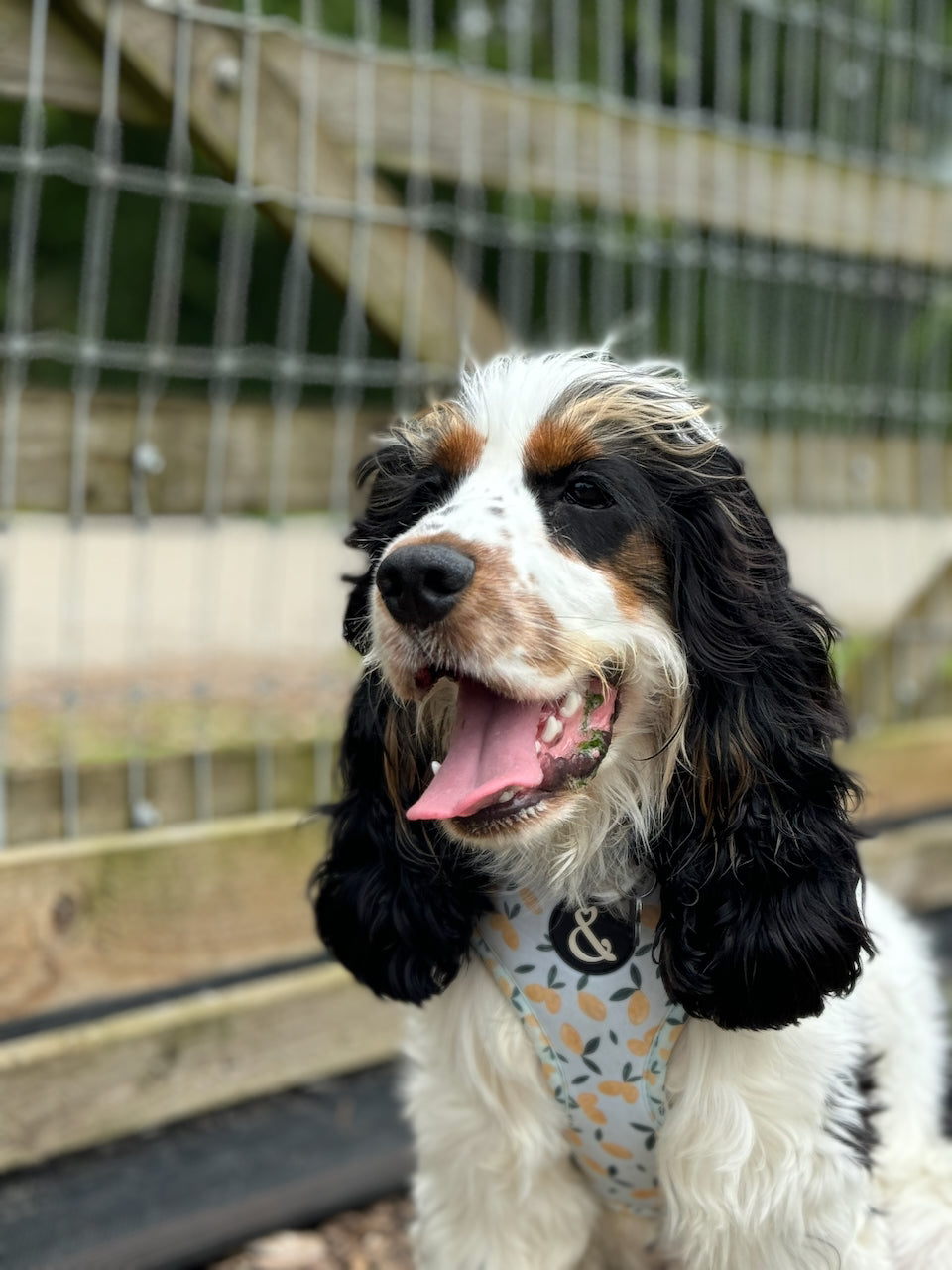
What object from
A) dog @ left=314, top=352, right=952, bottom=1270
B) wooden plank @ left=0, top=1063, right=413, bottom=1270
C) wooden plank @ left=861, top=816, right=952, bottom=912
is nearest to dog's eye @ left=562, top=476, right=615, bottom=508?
dog @ left=314, top=352, right=952, bottom=1270


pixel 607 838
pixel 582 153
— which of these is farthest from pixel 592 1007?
pixel 582 153

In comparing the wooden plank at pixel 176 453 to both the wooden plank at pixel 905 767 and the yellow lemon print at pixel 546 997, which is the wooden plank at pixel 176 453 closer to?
the yellow lemon print at pixel 546 997

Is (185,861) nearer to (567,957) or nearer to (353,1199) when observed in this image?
(353,1199)

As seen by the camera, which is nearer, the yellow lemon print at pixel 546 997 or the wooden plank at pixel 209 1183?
the yellow lemon print at pixel 546 997

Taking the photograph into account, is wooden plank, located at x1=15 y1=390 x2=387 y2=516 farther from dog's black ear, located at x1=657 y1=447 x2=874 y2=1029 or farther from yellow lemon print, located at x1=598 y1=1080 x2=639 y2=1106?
yellow lemon print, located at x1=598 y1=1080 x2=639 y2=1106

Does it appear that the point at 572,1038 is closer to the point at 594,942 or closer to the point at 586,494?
the point at 594,942

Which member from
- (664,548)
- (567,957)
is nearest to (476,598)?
(664,548)

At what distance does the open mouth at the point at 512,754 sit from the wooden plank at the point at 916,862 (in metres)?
2.36

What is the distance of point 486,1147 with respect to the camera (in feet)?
6.97

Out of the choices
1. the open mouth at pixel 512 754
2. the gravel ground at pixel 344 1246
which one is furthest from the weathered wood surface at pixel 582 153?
the gravel ground at pixel 344 1246

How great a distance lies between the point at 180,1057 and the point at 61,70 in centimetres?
211

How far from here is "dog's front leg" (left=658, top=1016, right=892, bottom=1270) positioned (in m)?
1.94

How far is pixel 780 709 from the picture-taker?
1.91m

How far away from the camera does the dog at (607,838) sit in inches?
72.4
